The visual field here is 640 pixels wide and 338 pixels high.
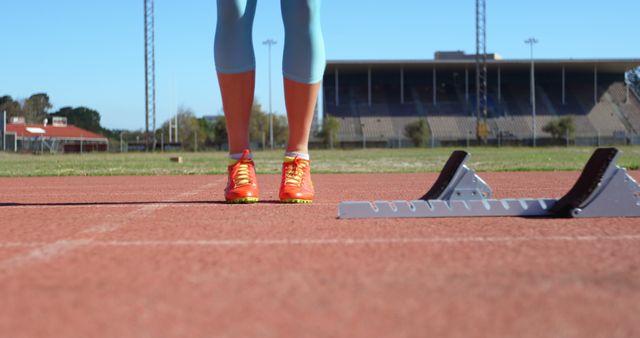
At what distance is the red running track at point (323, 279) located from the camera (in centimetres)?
102

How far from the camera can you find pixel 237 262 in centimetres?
155

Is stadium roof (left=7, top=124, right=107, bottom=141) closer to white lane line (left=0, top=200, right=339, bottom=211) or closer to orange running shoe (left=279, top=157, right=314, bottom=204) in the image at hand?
white lane line (left=0, top=200, right=339, bottom=211)

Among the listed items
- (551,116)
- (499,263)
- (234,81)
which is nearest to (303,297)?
(499,263)

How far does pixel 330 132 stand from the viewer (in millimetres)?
44031

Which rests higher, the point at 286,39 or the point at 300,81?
the point at 286,39

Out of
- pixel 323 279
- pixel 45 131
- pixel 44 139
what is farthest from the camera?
pixel 45 131

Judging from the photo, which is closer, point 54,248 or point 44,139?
point 54,248

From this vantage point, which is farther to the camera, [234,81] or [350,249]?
[234,81]

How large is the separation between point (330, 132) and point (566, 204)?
4158 centimetres

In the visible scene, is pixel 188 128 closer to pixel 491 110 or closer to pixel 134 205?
pixel 491 110

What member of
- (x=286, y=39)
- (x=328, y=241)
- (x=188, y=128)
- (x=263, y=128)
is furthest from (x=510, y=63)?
(x=328, y=241)

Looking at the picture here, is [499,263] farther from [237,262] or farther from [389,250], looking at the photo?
[237,262]

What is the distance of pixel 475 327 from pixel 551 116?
5079 centimetres

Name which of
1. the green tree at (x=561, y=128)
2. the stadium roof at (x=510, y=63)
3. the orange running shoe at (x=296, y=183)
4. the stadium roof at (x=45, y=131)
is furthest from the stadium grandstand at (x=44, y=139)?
the orange running shoe at (x=296, y=183)
